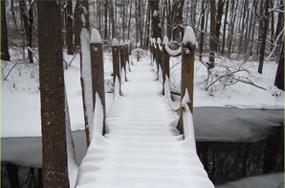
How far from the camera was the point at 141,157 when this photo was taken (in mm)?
2801

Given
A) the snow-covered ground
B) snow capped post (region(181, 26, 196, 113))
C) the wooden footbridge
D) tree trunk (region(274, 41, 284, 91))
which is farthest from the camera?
tree trunk (region(274, 41, 284, 91))

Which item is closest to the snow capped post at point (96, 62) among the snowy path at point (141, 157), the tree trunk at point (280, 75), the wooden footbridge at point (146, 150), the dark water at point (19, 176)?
the wooden footbridge at point (146, 150)

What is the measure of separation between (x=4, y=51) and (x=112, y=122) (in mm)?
10606

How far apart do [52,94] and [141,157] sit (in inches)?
49.9

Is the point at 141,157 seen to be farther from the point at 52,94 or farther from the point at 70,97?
the point at 70,97

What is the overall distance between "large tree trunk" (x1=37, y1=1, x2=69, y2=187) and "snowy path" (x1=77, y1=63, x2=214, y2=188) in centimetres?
28

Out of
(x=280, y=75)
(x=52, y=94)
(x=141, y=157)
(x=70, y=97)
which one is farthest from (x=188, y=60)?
(x=280, y=75)

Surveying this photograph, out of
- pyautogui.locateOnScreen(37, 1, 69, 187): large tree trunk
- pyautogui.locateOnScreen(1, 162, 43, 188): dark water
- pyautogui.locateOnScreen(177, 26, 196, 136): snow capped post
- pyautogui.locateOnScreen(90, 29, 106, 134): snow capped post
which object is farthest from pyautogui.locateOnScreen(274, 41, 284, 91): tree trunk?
pyautogui.locateOnScreen(37, 1, 69, 187): large tree trunk

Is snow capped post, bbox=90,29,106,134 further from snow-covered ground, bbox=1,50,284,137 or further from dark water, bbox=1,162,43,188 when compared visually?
snow-covered ground, bbox=1,50,284,137

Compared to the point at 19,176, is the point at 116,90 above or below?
above

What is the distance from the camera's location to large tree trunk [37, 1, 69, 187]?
2232 millimetres

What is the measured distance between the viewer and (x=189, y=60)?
3.31 meters

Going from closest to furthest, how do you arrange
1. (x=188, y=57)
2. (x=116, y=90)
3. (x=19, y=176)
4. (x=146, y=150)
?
(x=146, y=150) → (x=188, y=57) → (x=19, y=176) → (x=116, y=90)

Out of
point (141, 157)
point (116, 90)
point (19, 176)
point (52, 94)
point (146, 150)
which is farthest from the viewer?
point (116, 90)
